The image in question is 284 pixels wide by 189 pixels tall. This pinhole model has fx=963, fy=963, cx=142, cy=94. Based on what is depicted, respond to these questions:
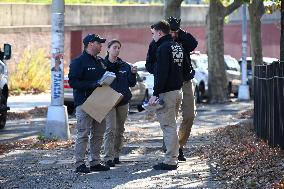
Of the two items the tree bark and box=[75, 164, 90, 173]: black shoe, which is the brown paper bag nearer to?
box=[75, 164, 90, 173]: black shoe

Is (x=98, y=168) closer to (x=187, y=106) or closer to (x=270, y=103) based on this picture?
(x=187, y=106)

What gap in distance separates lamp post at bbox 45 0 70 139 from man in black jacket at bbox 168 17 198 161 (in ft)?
13.8

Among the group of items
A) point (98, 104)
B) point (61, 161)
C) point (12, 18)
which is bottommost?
point (61, 161)

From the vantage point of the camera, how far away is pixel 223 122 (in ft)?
80.5

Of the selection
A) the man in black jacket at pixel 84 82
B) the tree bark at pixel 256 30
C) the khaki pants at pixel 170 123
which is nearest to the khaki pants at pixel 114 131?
the man in black jacket at pixel 84 82

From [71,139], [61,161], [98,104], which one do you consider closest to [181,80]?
[98,104]

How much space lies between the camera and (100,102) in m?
13.4

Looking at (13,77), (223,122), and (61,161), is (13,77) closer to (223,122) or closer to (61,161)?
(223,122)

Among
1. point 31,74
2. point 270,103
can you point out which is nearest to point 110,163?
point 270,103

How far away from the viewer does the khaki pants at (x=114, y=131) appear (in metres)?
14.2

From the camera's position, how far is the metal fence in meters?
14.4

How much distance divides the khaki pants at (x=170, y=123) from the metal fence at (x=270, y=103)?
5.65 ft

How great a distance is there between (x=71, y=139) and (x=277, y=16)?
3958 centimetres

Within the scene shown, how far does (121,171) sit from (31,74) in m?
28.0
